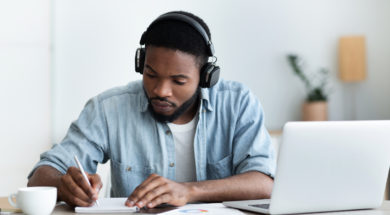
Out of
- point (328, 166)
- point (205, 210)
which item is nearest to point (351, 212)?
point (328, 166)

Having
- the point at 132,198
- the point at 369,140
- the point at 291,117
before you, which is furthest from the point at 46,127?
the point at 369,140

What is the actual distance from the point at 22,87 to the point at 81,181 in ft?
6.59

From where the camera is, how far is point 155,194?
1333 millimetres

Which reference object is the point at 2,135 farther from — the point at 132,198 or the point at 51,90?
the point at 132,198

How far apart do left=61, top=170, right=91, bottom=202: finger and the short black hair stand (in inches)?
22.2

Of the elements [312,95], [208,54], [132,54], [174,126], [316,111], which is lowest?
[316,111]

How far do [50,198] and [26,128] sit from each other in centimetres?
212

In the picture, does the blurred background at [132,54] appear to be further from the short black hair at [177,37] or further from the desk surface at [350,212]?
the desk surface at [350,212]

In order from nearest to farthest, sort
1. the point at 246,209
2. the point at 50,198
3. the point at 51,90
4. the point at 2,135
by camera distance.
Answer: the point at 50,198 < the point at 246,209 < the point at 2,135 < the point at 51,90

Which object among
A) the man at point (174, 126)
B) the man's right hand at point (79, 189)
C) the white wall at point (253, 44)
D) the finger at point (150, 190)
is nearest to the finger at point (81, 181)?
the man's right hand at point (79, 189)

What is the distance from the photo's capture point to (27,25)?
3148 millimetres

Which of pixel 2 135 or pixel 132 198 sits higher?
pixel 132 198

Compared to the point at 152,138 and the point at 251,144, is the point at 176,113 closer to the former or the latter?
the point at 152,138

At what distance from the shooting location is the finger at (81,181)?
132 cm
